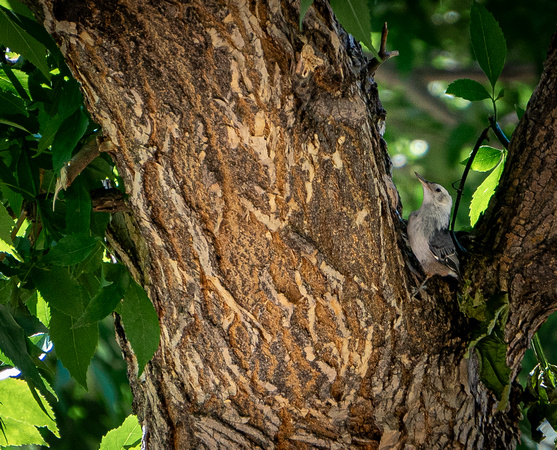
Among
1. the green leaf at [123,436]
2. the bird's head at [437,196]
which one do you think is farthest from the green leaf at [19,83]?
the bird's head at [437,196]

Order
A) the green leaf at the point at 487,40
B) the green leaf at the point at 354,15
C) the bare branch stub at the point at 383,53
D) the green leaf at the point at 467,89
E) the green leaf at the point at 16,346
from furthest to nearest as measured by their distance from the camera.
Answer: the green leaf at the point at 467,89 → the green leaf at the point at 487,40 → the bare branch stub at the point at 383,53 → the green leaf at the point at 16,346 → the green leaf at the point at 354,15

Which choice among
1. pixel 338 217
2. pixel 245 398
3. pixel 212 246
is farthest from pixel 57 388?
pixel 338 217

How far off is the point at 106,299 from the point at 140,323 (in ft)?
0.22

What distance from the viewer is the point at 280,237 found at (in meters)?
0.89

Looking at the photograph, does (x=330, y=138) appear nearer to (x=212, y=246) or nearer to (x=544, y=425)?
(x=212, y=246)

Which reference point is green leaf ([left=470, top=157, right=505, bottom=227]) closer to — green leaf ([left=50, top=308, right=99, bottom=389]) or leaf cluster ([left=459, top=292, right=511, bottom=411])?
leaf cluster ([left=459, top=292, right=511, bottom=411])

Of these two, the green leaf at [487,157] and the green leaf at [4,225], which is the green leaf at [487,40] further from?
the green leaf at [4,225]

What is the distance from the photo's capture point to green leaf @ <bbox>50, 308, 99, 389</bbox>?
936 mm

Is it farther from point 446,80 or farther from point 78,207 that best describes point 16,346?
point 446,80

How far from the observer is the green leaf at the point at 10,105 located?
937mm

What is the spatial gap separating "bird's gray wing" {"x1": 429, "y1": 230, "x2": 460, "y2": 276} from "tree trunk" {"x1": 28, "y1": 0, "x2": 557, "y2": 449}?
4 centimetres

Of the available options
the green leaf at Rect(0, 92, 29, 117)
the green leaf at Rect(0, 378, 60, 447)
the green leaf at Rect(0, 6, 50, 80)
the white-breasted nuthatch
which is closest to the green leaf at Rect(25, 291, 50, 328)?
the green leaf at Rect(0, 378, 60, 447)

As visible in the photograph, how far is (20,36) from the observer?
82 centimetres

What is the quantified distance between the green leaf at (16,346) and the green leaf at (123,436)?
45 centimetres
